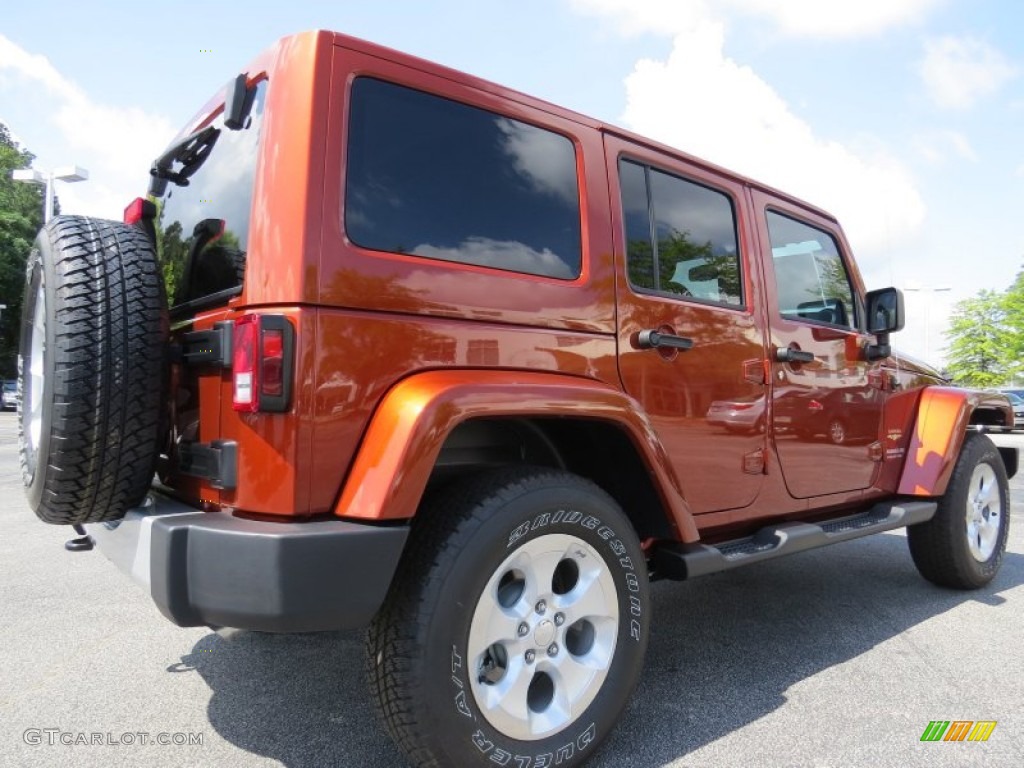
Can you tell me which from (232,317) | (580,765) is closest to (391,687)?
(580,765)

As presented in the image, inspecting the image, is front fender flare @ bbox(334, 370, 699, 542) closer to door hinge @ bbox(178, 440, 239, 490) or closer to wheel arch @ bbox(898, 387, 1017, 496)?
door hinge @ bbox(178, 440, 239, 490)

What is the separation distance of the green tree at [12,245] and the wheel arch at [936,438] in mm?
38169

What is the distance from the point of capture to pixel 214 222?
2.33 metres

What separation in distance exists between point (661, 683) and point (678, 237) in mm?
1753

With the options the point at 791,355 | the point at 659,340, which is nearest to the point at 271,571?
the point at 659,340

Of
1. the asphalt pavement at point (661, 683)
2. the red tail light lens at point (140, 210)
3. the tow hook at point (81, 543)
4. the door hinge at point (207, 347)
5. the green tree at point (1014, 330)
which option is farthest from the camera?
the green tree at point (1014, 330)

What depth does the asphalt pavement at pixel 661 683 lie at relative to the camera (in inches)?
90.1

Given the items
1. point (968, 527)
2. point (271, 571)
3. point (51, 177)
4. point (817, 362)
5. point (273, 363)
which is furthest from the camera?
point (51, 177)

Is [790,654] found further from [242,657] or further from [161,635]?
[161,635]

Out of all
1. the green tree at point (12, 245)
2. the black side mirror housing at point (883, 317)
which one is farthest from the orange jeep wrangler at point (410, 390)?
the green tree at point (12, 245)

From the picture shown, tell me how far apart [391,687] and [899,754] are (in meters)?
1.65

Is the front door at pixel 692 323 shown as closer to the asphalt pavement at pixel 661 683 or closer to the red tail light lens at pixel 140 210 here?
the asphalt pavement at pixel 661 683

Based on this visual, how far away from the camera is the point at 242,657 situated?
3.03 metres

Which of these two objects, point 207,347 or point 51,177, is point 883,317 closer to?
point 207,347
